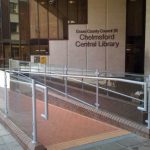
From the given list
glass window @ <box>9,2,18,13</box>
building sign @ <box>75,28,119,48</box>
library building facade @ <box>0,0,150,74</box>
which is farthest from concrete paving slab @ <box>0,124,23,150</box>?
glass window @ <box>9,2,18,13</box>

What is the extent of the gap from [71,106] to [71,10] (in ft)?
35.9

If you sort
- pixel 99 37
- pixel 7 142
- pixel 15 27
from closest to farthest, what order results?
pixel 7 142
pixel 99 37
pixel 15 27

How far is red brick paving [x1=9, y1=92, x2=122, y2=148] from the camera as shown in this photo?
19.0ft

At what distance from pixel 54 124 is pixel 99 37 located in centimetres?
1171

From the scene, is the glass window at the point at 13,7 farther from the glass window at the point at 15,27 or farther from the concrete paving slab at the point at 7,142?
the concrete paving slab at the point at 7,142

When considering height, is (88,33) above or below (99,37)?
above

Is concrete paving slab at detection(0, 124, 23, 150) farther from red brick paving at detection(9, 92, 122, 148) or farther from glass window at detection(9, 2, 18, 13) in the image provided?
glass window at detection(9, 2, 18, 13)

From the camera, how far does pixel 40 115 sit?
213 inches

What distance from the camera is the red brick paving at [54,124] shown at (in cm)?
578

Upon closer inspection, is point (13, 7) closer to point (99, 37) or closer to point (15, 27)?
point (15, 27)

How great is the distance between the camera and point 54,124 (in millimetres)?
6812

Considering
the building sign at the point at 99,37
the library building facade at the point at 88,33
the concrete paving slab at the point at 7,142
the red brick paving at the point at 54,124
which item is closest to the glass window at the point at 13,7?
the library building facade at the point at 88,33

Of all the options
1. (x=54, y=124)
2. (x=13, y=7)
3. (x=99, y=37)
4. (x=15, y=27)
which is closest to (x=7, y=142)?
(x=54, y=124)

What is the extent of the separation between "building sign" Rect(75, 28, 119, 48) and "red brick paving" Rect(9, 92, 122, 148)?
34.4 feet
